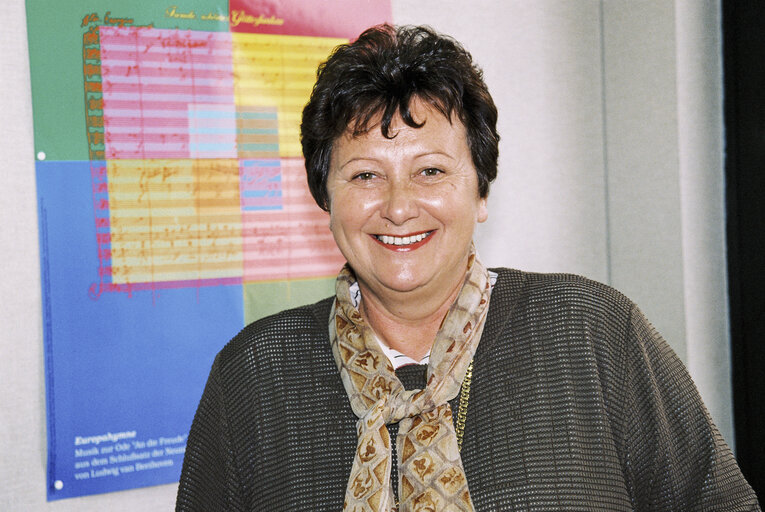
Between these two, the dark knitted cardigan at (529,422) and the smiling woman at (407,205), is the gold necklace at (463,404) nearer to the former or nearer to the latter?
the dark knitted cardigan at (529,422)

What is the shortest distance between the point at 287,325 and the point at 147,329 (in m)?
0.49

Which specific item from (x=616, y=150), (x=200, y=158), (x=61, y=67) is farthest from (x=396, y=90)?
Answer: (x=616, y=150)

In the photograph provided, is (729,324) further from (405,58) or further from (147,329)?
(147,329)

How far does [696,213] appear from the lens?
74.2 inches

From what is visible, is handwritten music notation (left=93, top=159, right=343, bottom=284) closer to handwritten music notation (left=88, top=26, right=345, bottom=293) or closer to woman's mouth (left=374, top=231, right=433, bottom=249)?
handwritten music notation (left=88, top=26, right=345, bottom=293)

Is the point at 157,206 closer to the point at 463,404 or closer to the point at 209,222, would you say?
the point at 209,222

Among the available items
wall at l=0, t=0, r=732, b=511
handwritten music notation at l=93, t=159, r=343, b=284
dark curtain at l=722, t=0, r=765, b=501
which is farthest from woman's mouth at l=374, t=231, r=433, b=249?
dark curtain at l=722, t=0, r=765, b=501

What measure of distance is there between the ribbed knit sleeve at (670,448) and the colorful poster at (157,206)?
0.92 m

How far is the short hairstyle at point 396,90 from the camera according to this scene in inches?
43.9

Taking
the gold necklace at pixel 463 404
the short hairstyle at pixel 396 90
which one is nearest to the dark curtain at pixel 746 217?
the short hairstyle at pixel 396 90

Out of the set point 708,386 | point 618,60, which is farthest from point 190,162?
point 708,386

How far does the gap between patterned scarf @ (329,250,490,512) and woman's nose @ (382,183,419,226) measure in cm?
18

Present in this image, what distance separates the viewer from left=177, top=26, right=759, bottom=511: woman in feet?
3.40

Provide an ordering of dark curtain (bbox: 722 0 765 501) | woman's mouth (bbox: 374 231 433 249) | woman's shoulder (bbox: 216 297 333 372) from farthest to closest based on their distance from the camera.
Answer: dark curtain (bbox: 722 0 765 501) → woman's shoulder (bbox: 216 297 333 372) → woman's mouth (bbox: 374 231 433 249)
